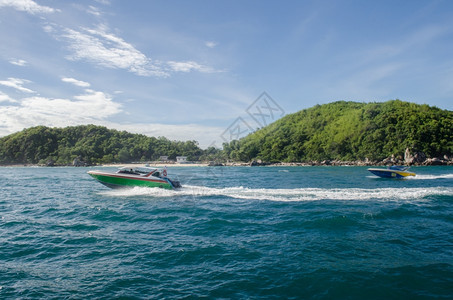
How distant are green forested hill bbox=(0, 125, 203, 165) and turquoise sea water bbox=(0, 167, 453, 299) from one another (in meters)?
140

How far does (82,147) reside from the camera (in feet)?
473

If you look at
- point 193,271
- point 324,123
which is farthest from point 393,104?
point 193,271

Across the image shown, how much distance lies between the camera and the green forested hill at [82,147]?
14212cm

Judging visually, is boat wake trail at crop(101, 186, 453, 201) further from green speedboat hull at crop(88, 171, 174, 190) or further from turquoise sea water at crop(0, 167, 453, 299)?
turquoise sea water at crop(0, 167, 453, 299)

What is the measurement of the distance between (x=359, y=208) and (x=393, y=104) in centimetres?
14635

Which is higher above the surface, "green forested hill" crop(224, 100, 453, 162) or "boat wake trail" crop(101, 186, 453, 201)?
"green forested hill" crop(224, 100, 453, 162)

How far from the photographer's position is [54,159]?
13900 cm

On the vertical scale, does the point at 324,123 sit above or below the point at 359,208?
above

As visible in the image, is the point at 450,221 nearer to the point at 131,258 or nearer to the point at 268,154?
the point at 131,258

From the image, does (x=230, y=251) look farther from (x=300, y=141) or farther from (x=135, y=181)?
(x=300, y=141)

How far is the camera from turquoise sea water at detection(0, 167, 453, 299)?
256 inches

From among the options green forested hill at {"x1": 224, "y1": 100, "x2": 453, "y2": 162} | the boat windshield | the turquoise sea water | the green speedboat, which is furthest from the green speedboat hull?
green forested hill at {"x1": 224, "y1": 100, "x2": 453, "y2": 162}

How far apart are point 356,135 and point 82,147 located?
14615cm

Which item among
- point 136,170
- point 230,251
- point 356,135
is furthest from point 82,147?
point 230,251
